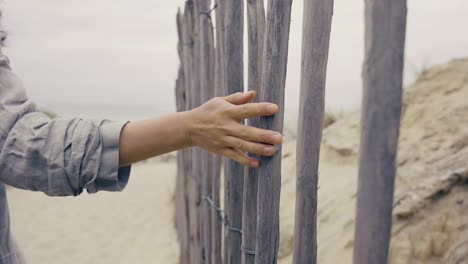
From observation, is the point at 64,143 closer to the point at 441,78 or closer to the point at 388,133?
the point at 388,133

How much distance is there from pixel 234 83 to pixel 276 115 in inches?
13.2

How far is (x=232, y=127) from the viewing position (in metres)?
0.95

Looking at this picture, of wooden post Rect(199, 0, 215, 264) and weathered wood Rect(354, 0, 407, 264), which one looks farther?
wooden post Rect(199, 0, 215, 264)

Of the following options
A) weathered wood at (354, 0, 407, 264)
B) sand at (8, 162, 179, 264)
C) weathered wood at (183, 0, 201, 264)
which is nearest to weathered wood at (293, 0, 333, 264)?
weathered wood at (354, 0, 407, 264)

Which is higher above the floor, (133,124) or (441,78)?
(133,124)

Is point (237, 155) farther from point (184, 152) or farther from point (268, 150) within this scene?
point (184, 152)

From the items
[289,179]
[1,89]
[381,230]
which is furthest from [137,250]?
[381,230]

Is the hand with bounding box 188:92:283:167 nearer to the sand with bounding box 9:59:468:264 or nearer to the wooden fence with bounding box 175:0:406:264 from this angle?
the wooden fence with bounding box 175:0:406:264

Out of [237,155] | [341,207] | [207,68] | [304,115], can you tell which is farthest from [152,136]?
[341,207]

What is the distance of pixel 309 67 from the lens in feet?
3.15

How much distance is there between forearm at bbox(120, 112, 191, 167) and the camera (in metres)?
0.94

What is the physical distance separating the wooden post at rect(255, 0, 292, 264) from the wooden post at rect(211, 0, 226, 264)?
519 mm

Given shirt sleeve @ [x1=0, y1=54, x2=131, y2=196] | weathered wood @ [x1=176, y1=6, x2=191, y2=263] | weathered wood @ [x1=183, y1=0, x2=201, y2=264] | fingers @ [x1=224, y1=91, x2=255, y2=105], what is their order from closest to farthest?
shirt sleeve @ [x1=0, y1=54, x2=131, y2=196] < fingers @ [x1=224, y1=91, x2=255, y2=105] < weathered wood @ [x1=183, y1=0, x2=201, y2=264] < weathered wood @ [x1=176, y1=6, x2=191, y2=263]

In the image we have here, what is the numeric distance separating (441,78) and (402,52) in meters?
3.04
